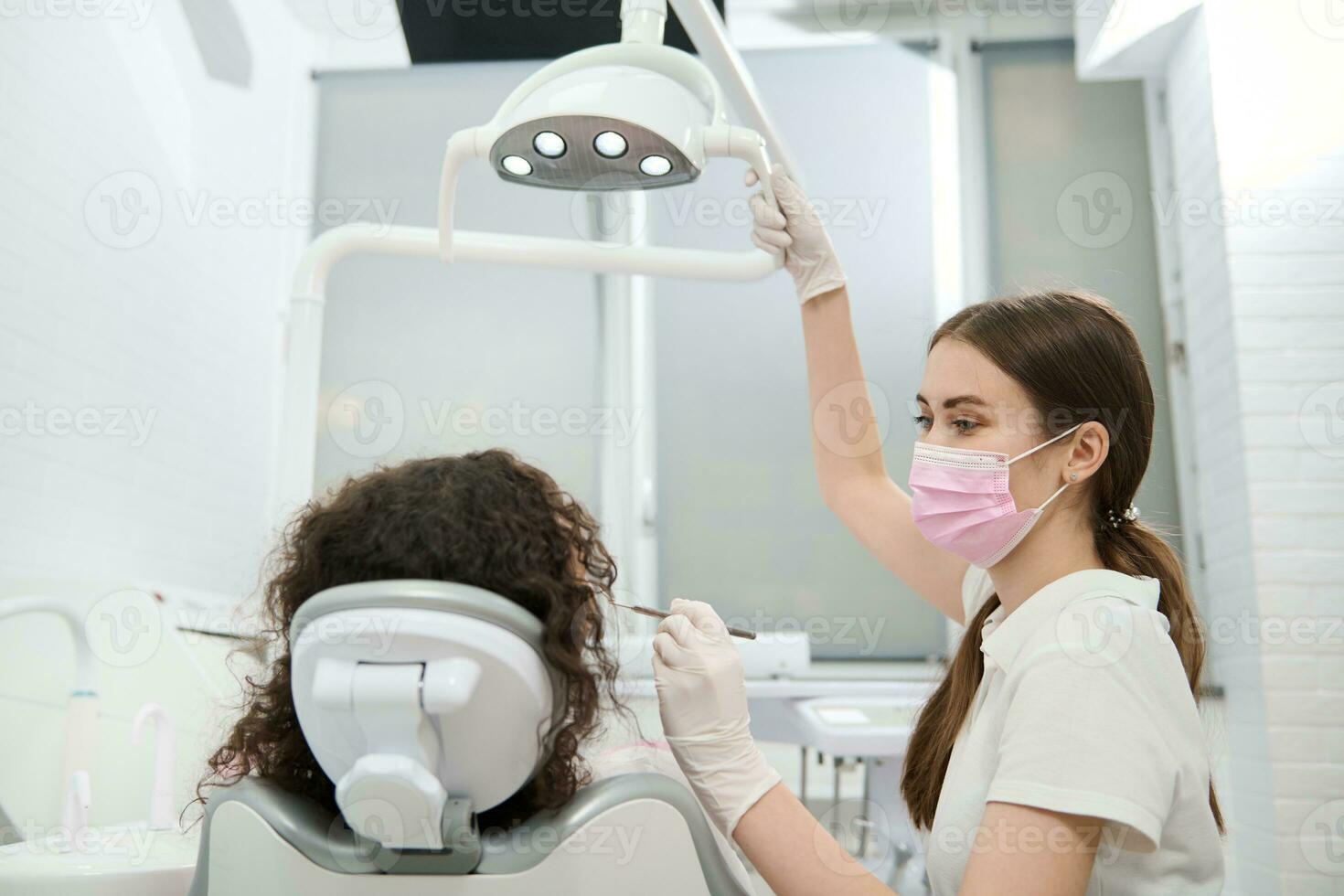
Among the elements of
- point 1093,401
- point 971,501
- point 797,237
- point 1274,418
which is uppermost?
point 797,237

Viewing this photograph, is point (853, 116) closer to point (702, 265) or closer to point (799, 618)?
point (799, 618)

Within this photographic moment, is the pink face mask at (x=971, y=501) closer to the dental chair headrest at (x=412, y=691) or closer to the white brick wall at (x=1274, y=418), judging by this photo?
the dental chair headrest at (x=412, y=691)

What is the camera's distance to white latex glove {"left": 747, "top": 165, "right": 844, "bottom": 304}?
157 centimetres

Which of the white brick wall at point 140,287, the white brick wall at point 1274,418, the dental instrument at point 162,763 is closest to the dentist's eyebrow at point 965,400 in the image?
the dental instrument at point 162,763

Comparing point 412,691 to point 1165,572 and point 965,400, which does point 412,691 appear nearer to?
point 965,400

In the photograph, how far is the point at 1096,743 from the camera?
95cm

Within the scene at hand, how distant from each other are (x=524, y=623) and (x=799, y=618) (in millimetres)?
2731

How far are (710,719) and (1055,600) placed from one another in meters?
0.40

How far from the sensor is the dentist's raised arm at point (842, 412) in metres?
1.57

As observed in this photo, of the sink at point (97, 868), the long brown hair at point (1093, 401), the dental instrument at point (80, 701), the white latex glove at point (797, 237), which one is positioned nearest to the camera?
the sink at point (97, 868)

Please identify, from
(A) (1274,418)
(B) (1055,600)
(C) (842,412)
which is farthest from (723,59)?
(A) (1274,418)

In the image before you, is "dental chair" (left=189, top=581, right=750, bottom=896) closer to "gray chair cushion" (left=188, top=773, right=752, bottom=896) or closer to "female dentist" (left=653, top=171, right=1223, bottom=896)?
"gray chair cushion" (left=188, top=773, right=752, bottom=896)

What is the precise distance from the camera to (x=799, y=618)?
3451 millimetres

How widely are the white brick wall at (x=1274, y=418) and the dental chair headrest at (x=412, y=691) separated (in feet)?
7.63
